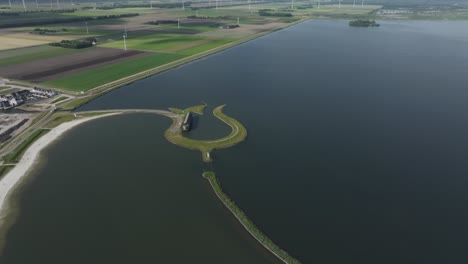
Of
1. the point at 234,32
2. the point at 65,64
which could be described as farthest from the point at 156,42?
the point at 234,32

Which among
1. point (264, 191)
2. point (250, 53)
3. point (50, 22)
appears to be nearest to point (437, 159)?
point (264, 191)

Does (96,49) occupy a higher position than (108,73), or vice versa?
(96,49)

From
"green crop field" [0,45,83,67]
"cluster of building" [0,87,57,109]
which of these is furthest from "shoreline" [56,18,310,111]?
"green crop field" [0,45,83,67]

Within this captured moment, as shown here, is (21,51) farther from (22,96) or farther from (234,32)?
(234,32)

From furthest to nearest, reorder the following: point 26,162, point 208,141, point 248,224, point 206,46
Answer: point 206,46 → point 208,141 → point 26,162 → point 248,224

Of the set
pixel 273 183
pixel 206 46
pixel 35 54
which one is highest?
pixel 35 54

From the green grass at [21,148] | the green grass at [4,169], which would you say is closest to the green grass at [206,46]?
the green grass at [21,148]

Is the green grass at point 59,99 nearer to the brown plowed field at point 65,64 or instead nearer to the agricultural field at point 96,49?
the agricultural field at point 96,49
